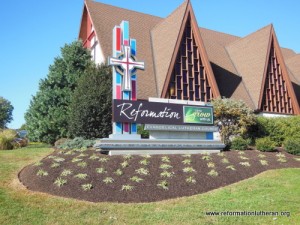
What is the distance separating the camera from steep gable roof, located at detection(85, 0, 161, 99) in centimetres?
2675

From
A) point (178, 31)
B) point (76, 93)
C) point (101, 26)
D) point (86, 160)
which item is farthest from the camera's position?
point (101, 26)

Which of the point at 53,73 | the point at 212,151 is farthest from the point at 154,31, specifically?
the point at 212,151

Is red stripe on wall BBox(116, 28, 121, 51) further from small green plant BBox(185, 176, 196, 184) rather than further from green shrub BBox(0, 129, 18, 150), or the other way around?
green shrub BBox(0, 129, 18, 150)

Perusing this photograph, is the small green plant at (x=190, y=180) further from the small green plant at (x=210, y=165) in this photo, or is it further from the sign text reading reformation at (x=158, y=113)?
the sign text reading reformation at (x=158, y=113)

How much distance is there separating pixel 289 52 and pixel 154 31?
26296 millimetres

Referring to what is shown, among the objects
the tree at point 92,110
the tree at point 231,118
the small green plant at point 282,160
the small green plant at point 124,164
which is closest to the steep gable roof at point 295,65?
the tree at point 231,118

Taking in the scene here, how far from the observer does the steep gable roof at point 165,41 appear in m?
26.9

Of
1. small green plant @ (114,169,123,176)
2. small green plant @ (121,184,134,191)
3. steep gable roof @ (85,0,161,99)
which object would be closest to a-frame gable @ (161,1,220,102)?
steep gable roof @ (85,0,161,99)

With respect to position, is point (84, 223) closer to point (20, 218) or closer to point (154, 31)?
point (20, 218)

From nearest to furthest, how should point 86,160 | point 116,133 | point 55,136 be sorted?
point 86,160 < point 116,133 < point 55,136

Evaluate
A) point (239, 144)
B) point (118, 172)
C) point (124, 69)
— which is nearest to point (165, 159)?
point (118, 172)

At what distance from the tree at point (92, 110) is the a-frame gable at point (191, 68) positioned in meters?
7.90

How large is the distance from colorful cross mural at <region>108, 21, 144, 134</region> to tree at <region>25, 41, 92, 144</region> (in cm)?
819

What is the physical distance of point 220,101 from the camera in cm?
2238
